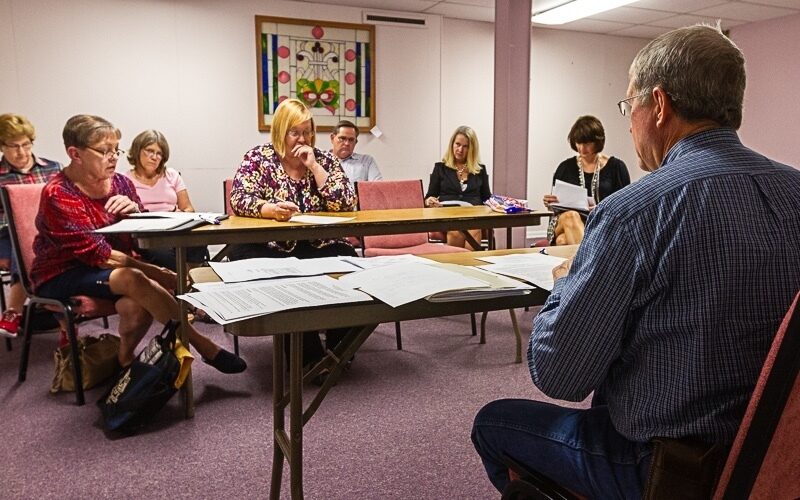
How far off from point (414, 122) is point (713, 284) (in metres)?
5.68

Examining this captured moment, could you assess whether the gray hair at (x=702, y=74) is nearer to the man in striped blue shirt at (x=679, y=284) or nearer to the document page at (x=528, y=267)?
the man in striped blue shirt at (x=679, y=284)

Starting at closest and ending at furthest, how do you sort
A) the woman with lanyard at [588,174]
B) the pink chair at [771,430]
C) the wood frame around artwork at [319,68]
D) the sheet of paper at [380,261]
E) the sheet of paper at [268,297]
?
the pink chair at [771,430]
the sheet of paper at [268,297]
the sheet of paper at [380,261]
the woman with lanyard at [588,174]
the wood frame around artwork at [319,68]

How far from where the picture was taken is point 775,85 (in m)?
6.90

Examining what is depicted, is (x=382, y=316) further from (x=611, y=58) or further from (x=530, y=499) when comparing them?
(x=611, y=58)

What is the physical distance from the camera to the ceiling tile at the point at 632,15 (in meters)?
6.06

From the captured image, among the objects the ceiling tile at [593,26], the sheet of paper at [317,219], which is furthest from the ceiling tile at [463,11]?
the sheet of paper at [317,219]

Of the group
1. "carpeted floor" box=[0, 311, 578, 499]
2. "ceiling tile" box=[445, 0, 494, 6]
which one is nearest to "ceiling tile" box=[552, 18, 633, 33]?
"ceiling tile" box=[445, 0, 494, 6]

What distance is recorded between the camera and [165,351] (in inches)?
88.4

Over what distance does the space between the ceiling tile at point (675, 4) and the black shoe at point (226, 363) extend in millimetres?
5211

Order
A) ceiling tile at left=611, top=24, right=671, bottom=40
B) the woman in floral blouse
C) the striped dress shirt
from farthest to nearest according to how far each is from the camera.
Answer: ceiling tile at left=611, top=24, right=671, bottom=40 → the woman in floral blouse → the striped dress shirt

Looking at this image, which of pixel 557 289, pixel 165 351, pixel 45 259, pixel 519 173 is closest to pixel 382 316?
pixel 557 289

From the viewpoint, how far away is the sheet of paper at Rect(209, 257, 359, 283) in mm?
1317

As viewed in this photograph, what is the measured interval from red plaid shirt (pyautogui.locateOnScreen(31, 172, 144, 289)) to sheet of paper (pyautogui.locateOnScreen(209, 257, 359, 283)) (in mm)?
1192

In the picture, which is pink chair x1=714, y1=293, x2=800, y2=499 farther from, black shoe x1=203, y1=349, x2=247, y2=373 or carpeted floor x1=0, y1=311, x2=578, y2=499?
black shoe x1=203, y1=349, x2=247, y2=373
